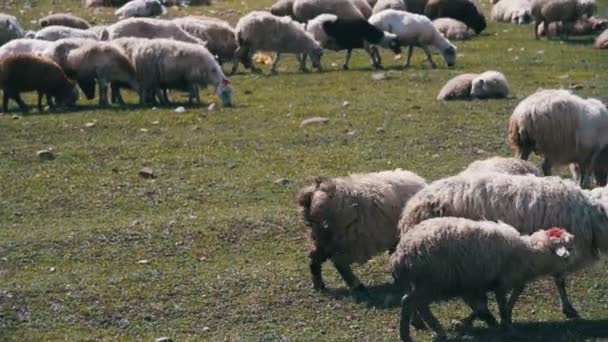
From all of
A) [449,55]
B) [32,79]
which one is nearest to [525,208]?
[32,79]

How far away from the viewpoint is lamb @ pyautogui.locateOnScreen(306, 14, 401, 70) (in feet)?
85.5

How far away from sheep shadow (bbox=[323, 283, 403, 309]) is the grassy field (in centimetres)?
3

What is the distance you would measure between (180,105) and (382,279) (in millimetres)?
9449

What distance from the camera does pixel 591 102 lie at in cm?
1495

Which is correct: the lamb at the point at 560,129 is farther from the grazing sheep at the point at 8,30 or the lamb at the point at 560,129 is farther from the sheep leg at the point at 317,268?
the grazing sheep at the point at 8,30

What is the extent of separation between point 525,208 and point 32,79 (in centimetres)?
1113

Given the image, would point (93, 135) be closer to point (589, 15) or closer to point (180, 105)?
Result: point (180, 105)

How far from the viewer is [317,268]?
39.1 ft

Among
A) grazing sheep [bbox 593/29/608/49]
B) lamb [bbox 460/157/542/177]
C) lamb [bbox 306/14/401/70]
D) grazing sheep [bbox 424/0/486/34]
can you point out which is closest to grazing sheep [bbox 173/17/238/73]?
lamb [bbox 306/14/401/70]

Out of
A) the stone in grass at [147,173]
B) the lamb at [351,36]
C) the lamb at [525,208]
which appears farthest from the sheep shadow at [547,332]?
the lamb at [351,36]

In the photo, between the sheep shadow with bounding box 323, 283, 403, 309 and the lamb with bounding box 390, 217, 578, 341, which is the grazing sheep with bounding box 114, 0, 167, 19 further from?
the lamb with bounding box 390, 217, 578, 341

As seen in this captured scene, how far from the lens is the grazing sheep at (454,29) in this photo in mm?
29594

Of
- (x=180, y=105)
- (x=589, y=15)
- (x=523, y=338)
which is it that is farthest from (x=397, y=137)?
(x=589, y=15)

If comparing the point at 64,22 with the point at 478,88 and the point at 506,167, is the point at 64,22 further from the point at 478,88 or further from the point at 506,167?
the point at 506,167
